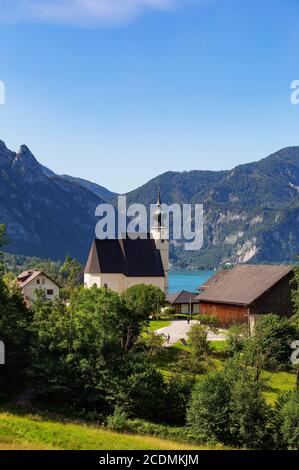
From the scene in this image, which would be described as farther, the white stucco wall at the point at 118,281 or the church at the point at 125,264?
the church at the point at 125,264

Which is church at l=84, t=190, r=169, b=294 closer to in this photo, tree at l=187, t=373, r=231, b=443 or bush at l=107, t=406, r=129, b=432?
bush at l=107, t=406, r=129, b=432

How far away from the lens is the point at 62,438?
22531 millimetres

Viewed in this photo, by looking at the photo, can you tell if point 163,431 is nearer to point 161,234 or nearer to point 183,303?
point 183,303

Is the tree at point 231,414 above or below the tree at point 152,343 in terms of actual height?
below

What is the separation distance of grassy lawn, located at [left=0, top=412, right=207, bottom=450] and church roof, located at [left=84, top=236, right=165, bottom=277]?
44.3 m

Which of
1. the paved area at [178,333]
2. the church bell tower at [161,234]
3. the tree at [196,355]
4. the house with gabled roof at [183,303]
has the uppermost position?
the church bell tower at [161,234]

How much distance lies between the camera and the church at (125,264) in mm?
70562

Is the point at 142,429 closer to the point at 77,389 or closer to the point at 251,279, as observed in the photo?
the point at 77,389

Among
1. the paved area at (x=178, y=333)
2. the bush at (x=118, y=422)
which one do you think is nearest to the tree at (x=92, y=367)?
the bush at (x=118, y=422)

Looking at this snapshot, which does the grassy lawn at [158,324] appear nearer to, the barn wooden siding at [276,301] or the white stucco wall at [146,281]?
the barn wooden siding at [276,301]

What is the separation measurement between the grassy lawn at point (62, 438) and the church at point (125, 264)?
44.1 meters

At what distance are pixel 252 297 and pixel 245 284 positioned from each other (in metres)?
3.16

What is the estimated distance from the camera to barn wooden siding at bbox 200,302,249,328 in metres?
48.3

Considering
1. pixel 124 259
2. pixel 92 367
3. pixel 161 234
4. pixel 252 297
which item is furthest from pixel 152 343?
pixel 161 234
